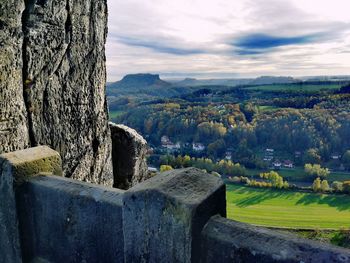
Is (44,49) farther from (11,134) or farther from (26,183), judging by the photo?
(26,183)

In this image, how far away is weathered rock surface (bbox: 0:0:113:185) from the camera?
5160 millimetres

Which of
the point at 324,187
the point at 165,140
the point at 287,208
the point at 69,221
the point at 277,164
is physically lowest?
the point at 287,208

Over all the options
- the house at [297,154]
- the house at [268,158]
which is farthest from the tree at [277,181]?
the house at [297,154]

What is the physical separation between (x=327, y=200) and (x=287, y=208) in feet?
34.0

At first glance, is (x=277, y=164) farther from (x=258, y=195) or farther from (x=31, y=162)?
(x=31, y=162)

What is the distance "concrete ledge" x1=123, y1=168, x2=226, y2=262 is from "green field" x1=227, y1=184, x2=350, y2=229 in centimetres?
6654

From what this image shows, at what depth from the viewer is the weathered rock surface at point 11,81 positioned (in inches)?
197

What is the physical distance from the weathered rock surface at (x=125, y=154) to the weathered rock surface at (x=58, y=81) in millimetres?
1130

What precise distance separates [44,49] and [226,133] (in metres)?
125

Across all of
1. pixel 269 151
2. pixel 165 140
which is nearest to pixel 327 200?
pixel 269 151

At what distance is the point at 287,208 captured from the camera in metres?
77.6

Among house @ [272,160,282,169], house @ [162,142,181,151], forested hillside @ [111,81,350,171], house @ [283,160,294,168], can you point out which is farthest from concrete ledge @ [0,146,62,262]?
house @ [162,142,181,151]

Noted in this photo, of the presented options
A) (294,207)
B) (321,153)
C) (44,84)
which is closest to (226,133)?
(321,153)

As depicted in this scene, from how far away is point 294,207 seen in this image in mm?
77938
